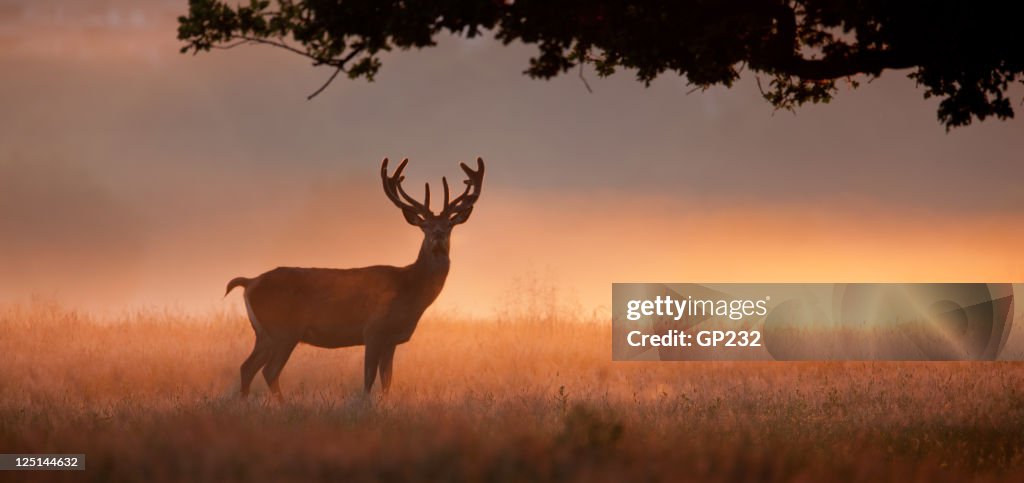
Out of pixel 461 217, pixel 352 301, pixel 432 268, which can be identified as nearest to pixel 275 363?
pixel 352 301

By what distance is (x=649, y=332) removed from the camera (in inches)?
882

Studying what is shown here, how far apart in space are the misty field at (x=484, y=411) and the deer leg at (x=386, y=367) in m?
0.36

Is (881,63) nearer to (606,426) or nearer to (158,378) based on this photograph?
(606,426)

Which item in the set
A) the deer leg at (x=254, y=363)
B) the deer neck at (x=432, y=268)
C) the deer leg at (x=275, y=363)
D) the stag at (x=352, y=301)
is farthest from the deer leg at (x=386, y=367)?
the deer leg at (x=254, y=363)

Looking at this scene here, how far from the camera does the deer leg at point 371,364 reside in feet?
53.3

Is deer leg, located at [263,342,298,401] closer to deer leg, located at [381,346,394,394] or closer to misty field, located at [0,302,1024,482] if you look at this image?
misty field, located at [0,302,1024,482]

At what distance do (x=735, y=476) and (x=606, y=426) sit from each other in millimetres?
1355

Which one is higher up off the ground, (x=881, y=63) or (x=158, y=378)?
(x=881, y=63)

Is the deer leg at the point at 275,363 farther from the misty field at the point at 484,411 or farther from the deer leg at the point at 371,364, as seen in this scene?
the deer leg at the point at 371,364

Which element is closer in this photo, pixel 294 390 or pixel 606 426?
pixel 606 426

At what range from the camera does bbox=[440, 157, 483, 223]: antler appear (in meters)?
16.9

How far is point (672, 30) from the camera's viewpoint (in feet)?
42.9

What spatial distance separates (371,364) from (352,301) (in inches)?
39.1

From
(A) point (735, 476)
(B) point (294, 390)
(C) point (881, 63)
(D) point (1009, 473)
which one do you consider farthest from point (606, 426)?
(B) point (294, 390)
